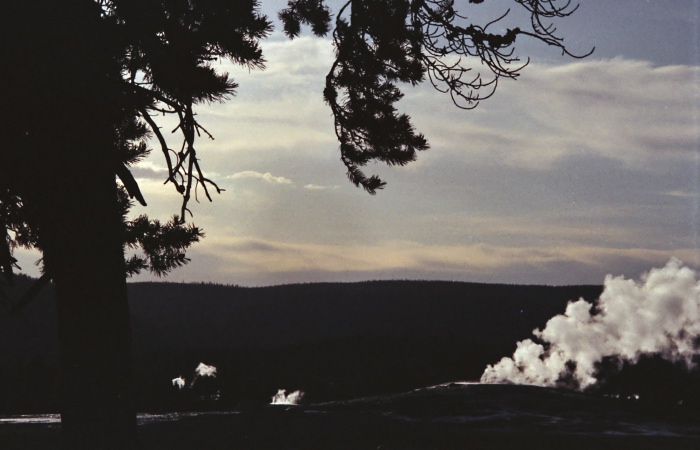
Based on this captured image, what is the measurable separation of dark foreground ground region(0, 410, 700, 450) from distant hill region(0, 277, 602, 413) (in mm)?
3302

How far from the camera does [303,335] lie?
37.0 m

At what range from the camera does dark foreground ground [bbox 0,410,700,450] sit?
10031mm

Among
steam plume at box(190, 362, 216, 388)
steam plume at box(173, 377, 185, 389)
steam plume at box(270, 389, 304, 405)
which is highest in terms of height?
steam plume at box(190, 362, 216, 388)

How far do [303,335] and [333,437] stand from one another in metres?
Result: 26.5

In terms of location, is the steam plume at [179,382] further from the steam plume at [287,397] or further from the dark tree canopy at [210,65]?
the dark tree canopy at [210,65]

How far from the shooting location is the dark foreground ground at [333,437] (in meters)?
Result: 10.0

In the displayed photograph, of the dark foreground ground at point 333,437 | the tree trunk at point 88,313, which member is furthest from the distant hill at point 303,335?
the dark foreground ground at point 333,437

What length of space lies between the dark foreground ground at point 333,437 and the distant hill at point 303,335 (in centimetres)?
330

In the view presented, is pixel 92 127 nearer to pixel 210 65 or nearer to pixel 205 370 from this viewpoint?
pixel 210 65

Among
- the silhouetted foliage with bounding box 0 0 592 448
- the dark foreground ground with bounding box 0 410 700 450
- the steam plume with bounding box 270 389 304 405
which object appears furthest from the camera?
the steam plume with bounding box 270 389 304 405

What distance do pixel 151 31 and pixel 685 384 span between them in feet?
58.0

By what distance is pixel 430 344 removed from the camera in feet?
85.5

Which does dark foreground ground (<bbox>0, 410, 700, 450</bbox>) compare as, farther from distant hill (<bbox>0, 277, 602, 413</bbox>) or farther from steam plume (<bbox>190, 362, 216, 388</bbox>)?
steam plume (<bbox>190, 362, 216, 388</bbox>)

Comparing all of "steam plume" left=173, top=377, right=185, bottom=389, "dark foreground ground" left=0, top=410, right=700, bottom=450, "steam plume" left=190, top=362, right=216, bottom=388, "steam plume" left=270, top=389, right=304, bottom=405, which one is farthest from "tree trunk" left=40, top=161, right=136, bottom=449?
"steam plume" left=190, top=362, right=216, bottom=388
